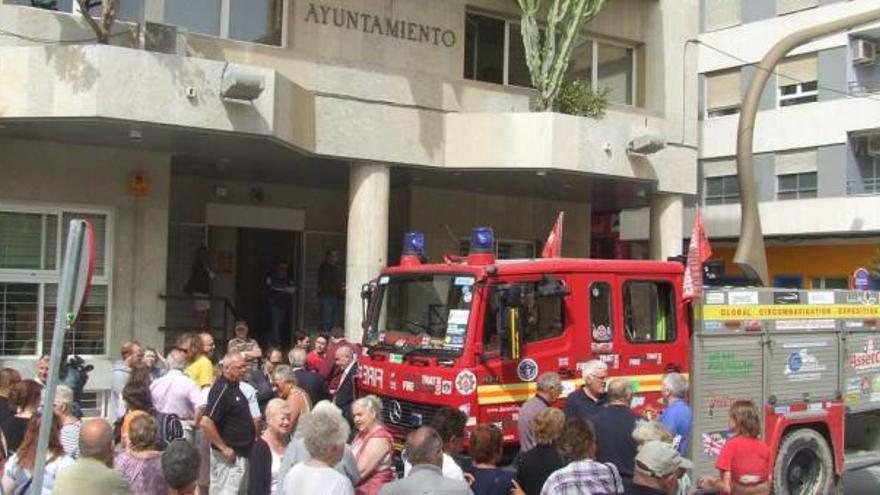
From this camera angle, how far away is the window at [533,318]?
28.5 feet

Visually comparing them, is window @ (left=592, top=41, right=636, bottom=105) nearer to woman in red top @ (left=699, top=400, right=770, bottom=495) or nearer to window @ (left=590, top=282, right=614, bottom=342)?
window @ (left=590, top=282, right=614, bottom=342)

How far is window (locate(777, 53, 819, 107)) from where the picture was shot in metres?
30.6

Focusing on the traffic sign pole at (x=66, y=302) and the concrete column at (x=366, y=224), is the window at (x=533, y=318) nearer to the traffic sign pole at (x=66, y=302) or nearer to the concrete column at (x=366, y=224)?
the traffic sign pole at (x=66, y=302)

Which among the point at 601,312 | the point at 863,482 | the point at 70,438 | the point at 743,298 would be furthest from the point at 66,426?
the point at 863,482

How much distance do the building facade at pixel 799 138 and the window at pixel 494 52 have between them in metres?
12.8

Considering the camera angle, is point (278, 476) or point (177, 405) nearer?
point (278, 476)

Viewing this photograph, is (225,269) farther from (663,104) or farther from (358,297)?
(663,104)

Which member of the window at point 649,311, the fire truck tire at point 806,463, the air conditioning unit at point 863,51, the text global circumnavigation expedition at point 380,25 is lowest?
the fire truck tire at point 806,463

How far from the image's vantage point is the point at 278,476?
21.7 feet

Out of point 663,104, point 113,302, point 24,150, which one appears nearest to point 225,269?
point 113,302

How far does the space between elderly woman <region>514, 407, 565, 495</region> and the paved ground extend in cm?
677

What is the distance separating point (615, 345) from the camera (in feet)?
29.9

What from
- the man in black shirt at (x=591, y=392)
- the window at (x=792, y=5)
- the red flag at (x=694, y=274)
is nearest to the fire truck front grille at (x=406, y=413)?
the man in black shirt at (x=591, y=392)

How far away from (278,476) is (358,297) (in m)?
8.27
